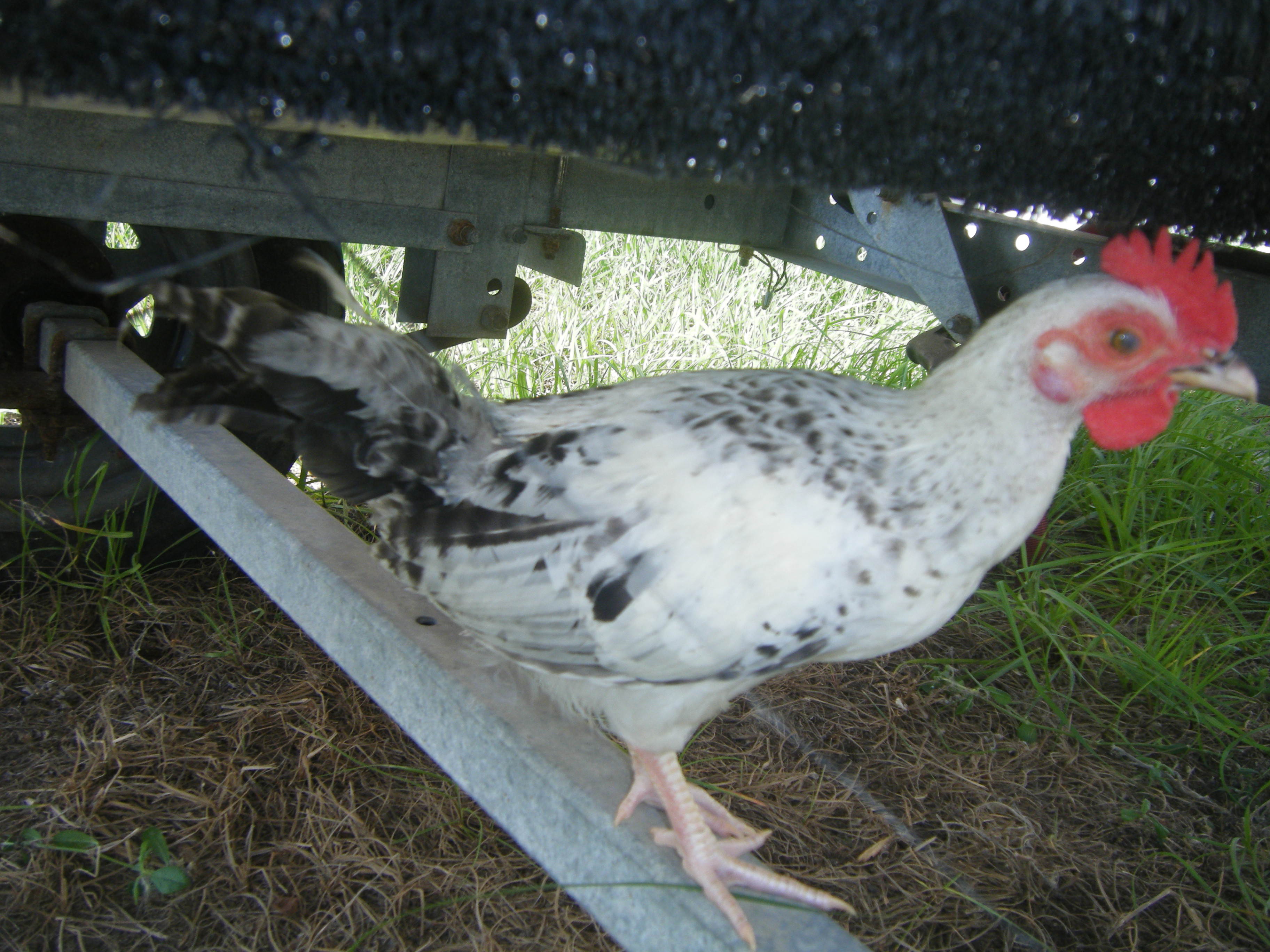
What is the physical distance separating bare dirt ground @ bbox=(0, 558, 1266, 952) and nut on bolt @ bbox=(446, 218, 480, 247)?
108 cm

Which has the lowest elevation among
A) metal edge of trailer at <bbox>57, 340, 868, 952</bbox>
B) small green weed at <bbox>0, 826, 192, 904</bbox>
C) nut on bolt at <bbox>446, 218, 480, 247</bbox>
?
small green weed at <bbox>0, 826, 192, 904</bbox>

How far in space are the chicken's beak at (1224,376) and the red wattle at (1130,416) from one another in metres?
0.03

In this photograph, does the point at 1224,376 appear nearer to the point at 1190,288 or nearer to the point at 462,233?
the point at 1190,288

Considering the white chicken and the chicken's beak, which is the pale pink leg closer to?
the white chicken

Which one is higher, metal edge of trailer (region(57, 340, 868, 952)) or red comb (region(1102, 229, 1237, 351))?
red comb (region(1102, 229, 1237, 351))

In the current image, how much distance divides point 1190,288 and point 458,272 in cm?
143

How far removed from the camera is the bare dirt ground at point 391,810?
1.57m

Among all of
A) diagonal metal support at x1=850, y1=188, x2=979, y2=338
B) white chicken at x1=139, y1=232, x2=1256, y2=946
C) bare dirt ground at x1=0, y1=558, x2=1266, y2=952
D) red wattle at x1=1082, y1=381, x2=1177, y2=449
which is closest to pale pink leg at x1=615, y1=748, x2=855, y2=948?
white chicken at x1=139, y1=232, x2=1256, y2=946

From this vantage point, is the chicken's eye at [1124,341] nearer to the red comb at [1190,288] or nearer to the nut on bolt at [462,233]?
the red comb at [1190,288]

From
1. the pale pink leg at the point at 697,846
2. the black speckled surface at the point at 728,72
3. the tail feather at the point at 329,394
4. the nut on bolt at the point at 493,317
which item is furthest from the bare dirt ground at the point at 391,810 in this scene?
the black speckled surface at the point at 728,72

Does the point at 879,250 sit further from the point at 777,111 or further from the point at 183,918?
the point at 183,918

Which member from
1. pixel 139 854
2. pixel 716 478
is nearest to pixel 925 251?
pixel 716 478

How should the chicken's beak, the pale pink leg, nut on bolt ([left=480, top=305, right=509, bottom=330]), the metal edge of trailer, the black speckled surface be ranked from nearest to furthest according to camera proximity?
the black speckled surface < the metal edge of trailer < the chicken's beak < the pale pink leg < nut on bolt ([left=480, top=305, right=509, bottom=330])

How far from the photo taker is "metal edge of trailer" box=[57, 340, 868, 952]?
1.02 meters
